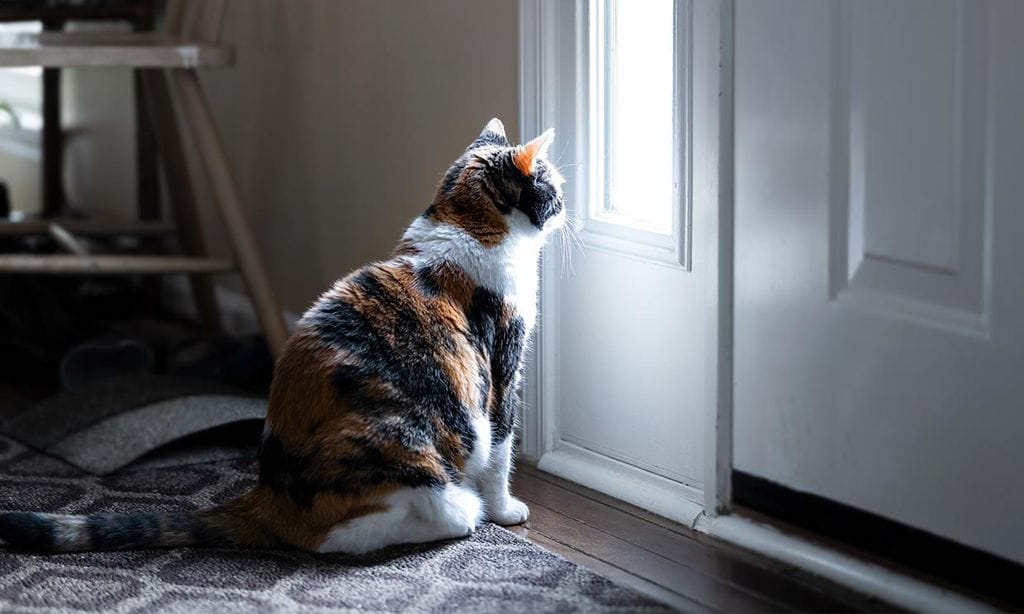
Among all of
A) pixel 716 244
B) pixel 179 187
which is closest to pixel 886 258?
pixel 716 244

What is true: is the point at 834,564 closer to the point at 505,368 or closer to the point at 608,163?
the point at 505,368

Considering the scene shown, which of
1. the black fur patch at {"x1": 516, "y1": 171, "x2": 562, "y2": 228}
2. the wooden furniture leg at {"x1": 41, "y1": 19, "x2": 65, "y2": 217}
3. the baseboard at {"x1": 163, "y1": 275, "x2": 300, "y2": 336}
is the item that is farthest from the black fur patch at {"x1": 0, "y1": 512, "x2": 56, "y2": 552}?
the wooden furniture leg at {"x1": 41, "y1": 19, "x2": 65, "y2": 217}

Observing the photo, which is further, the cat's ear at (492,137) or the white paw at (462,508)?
the cat's ear at (492,137)

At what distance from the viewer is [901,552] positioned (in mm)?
1538

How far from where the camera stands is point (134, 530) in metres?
1.62

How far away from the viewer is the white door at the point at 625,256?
1.76 m

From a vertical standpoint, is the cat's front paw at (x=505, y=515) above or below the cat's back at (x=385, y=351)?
below

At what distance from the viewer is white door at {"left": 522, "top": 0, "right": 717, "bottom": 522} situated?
1.76 m

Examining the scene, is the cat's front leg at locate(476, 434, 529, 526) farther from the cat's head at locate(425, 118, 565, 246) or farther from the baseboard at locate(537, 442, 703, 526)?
the cat's head at locate(425, 118, 565, 246)

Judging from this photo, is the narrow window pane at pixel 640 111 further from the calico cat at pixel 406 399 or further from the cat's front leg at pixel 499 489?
the cat's front leg at pixel 499 489

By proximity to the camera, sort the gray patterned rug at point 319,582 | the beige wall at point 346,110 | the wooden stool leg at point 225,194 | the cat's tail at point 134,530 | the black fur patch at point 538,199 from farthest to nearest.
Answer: the wooden stool leg at point 225,194
the beige wall at point 346,110
the black fur patch at point 538,199
the cat's tail at point 134,530
the gray patterned rug at point 319,582

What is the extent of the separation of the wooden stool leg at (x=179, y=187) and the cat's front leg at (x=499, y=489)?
1.13 meters

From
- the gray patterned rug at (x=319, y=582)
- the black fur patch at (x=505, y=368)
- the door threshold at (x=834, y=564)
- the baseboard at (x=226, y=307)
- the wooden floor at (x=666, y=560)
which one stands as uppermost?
the black fur patch at (x=505, y=368)

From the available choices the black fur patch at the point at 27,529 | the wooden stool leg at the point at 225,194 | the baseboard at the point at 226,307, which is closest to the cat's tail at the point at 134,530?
the black fur patch at the point at 27,529
